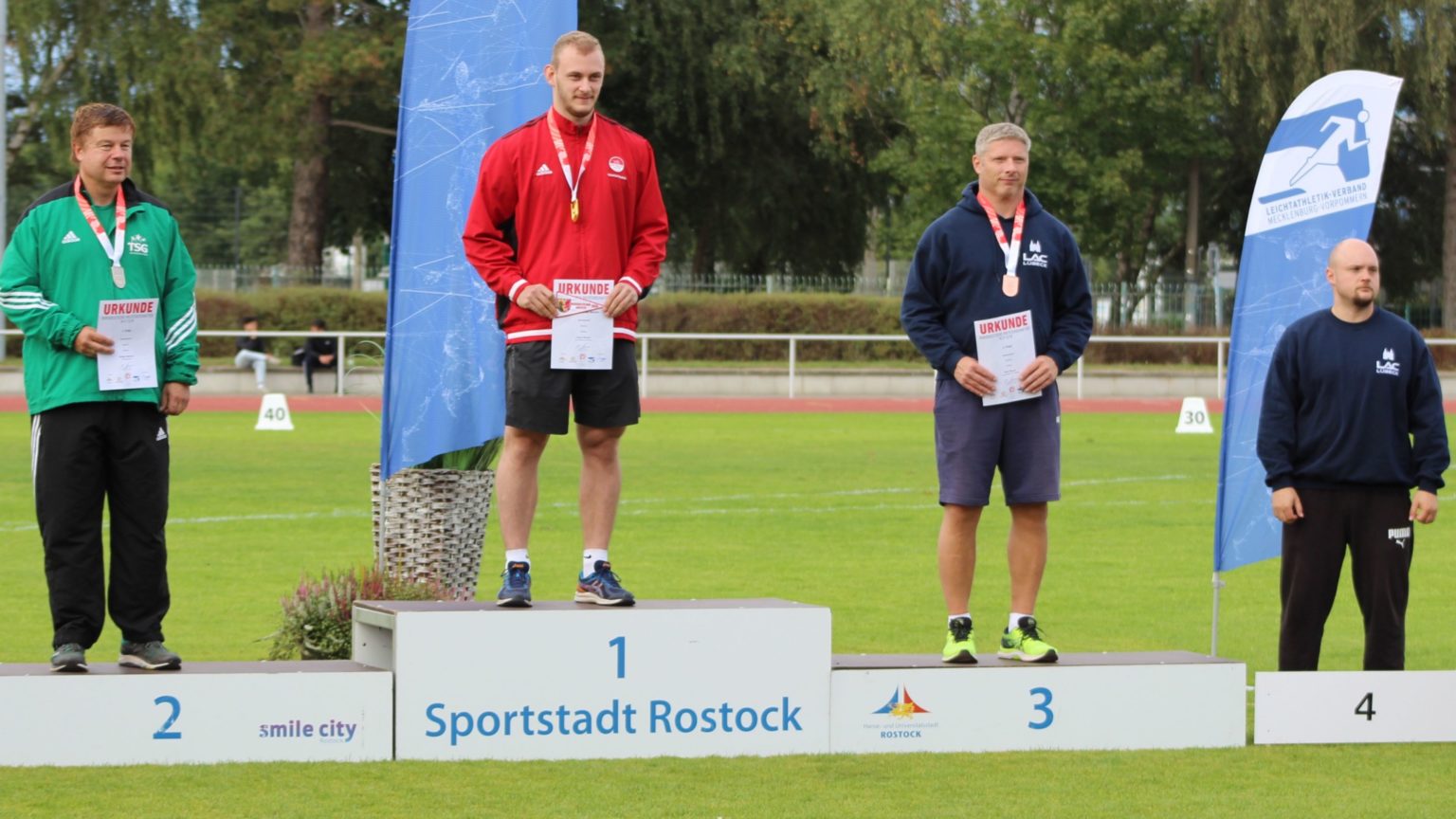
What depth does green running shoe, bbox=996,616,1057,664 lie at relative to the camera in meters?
6.99

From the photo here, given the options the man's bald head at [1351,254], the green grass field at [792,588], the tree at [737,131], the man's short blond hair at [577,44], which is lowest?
the green grass field at [792,588]

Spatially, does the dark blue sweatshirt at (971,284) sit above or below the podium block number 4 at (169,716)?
above

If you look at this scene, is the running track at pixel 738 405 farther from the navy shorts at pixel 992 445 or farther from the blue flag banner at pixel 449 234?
the navy shorts at pixel 992 445

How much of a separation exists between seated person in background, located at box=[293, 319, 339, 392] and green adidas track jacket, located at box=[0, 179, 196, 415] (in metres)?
24.8

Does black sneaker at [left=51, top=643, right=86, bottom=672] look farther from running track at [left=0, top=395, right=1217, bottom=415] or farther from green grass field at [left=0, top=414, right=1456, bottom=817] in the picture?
running track at [left=0, top=395, right=1217, bottom=415]

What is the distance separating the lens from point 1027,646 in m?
7.04

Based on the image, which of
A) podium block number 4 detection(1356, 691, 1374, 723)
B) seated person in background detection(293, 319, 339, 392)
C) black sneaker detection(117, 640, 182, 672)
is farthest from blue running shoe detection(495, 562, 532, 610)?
seated person in background detection(293, 319, 339, 392)

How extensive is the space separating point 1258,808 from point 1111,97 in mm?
34856

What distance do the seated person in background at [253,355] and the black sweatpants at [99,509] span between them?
981 inches

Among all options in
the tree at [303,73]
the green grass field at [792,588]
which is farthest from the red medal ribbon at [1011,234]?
the tree at [303,73]

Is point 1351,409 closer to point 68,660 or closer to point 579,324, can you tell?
point 579,324

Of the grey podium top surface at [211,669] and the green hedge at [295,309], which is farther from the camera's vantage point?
the green hedge at [295,309]

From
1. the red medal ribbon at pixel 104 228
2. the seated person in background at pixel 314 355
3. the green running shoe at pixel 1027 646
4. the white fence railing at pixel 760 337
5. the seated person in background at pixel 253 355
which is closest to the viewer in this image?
the red medal ribbon at pixel 104 228

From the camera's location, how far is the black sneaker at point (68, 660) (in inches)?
251
